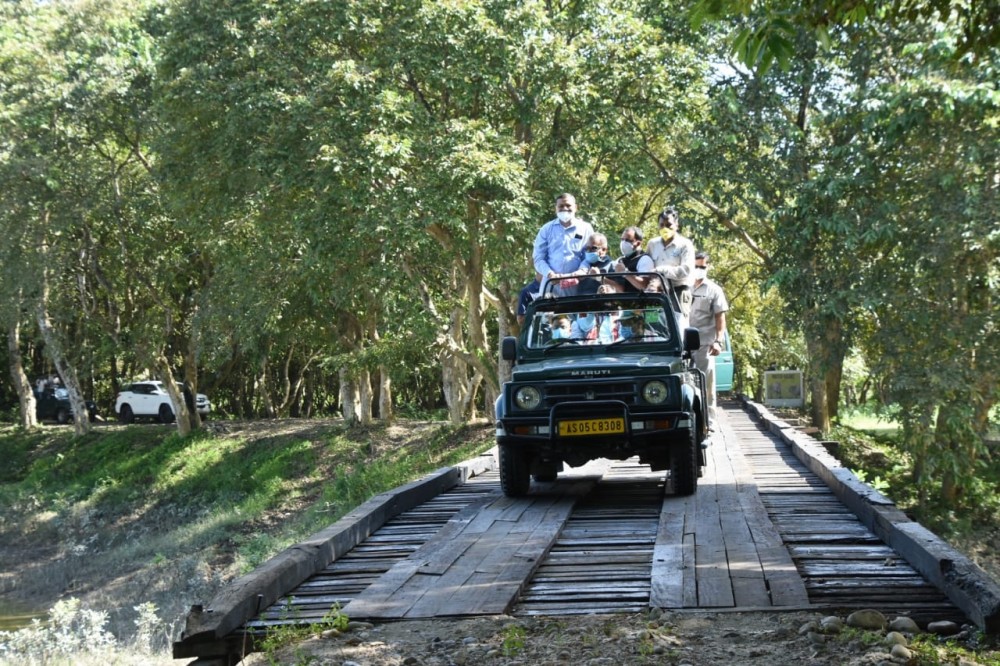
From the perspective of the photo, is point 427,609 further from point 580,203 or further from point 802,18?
point 580,203

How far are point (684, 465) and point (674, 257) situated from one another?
2913mm

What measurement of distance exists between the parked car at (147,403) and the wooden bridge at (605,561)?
3796 centimetres

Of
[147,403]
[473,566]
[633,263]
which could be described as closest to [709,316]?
[633,263]

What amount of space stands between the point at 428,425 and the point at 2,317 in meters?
13.4

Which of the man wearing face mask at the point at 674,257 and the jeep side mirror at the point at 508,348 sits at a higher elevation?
the man wearing face mask at the point at 674,257

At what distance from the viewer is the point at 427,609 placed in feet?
21.7

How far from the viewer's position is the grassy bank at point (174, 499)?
25891mm

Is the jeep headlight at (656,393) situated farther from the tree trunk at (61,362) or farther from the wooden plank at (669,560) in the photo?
the tree trunk at (61,362)

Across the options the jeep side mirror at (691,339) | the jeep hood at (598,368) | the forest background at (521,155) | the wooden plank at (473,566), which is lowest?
the wooden plank at (473,566)

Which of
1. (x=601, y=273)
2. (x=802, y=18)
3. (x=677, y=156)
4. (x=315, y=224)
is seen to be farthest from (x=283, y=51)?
(x=802, y=18)

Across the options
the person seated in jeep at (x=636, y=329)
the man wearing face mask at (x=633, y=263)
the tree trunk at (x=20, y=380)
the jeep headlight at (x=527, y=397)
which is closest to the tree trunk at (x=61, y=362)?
the tree trunk at (x=20, y=380)

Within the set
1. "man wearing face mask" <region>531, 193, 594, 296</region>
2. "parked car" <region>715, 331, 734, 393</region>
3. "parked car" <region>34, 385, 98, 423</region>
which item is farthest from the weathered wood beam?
"parked car" <region>34, 385, 98, 423</region>

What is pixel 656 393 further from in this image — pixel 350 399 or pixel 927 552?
pixel 350 399

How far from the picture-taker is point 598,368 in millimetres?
10258
